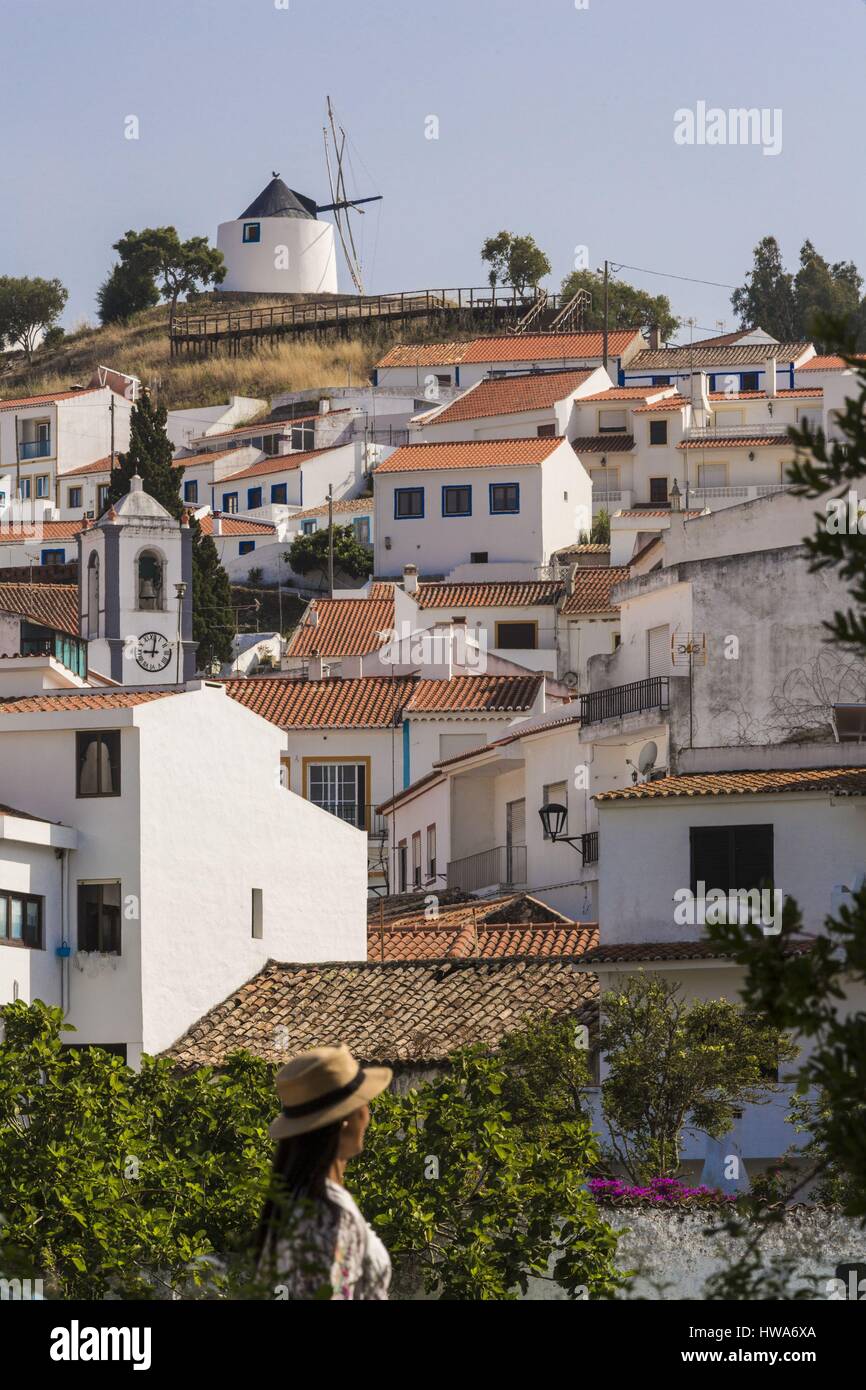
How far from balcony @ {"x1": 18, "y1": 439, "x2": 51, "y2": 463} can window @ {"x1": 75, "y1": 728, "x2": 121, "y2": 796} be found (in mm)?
68874

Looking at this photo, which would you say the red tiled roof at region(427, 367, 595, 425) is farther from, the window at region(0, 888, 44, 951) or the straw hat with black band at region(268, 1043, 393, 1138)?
the straw hat with black band at region(268, 1043, 393, 1138)

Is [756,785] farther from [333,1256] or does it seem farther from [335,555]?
[335,555]

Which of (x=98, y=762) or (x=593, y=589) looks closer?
(x=98, y=762)

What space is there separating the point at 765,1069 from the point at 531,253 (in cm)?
9756

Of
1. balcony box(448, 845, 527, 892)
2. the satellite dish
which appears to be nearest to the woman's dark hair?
the satellite dish

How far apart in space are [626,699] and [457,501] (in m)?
37.3

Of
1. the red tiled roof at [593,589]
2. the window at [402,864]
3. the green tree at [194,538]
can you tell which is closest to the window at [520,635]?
the red tiled roof at [593,589]

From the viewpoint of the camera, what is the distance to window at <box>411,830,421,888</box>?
49.8 meters

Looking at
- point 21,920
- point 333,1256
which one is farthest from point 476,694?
point 333,1256

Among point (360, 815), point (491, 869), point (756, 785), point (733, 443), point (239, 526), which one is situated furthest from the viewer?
point (239, 526)

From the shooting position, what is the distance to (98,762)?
34.9 metres

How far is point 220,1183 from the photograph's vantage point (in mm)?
21781

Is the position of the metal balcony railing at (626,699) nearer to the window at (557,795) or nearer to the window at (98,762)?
the window at (557,795)
